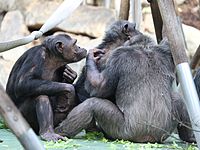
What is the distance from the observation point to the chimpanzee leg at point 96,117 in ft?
16.9

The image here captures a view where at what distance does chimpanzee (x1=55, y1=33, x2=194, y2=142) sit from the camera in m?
5.19

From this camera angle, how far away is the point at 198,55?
22.5 feet

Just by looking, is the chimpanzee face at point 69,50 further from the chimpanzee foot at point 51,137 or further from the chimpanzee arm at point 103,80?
the chimpanzee foot at point 51,137

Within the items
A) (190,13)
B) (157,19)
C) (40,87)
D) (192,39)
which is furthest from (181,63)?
(190,13)

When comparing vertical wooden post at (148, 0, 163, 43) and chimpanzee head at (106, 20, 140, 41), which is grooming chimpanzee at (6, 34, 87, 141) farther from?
vertical wooden post at (148, 0, 163, 43)

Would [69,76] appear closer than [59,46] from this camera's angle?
No

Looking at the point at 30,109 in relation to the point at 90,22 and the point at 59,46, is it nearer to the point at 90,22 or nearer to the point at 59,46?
the point at 59,46

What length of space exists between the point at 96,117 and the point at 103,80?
0.33m

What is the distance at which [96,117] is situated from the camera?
5.23 m

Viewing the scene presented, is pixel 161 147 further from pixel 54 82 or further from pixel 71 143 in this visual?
pixel 54 82

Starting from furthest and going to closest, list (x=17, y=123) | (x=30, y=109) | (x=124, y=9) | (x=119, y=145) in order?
1. (x=124, y=9)
2. (x=30, y=109)
3. (x=119, y=145)
4. (x=17, y=123)

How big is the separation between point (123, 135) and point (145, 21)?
768cm

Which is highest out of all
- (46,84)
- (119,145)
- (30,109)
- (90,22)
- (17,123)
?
(17,123)

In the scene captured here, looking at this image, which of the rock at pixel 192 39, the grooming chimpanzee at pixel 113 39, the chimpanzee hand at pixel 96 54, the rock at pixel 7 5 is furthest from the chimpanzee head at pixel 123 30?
the rock at pixel 7 5
